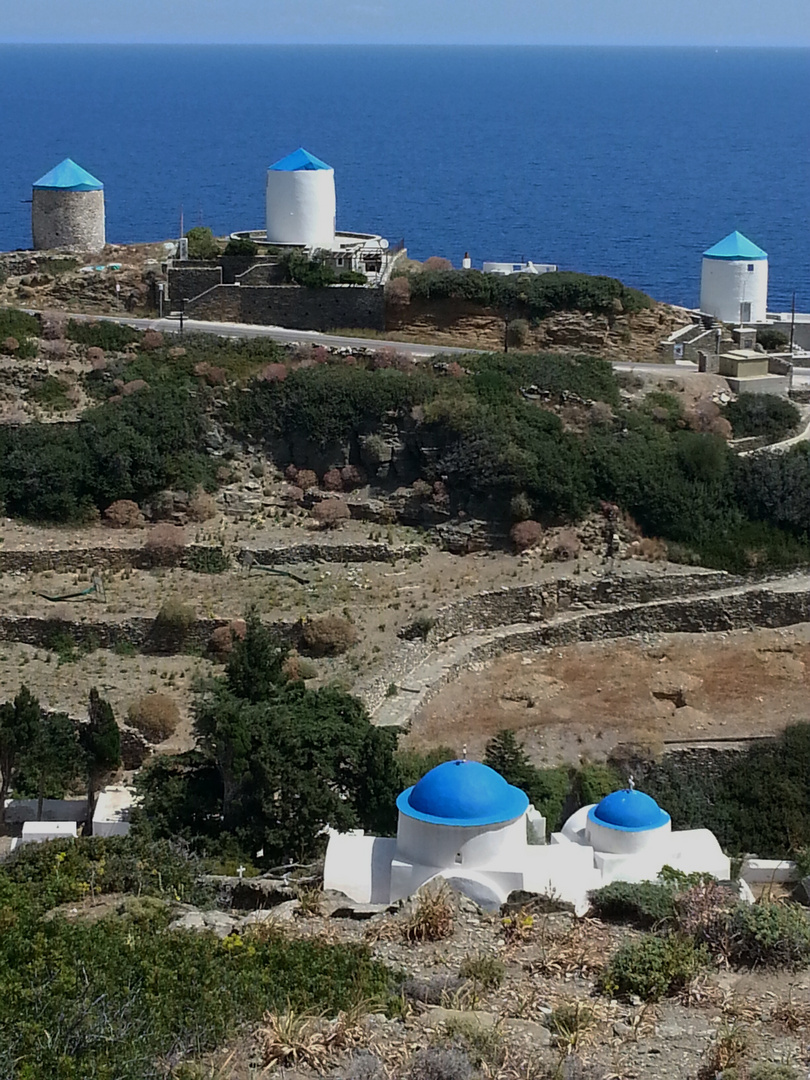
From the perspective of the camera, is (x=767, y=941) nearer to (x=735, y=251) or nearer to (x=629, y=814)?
(x=629, y=814)

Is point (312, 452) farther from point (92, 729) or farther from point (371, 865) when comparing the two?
point (371, 865)

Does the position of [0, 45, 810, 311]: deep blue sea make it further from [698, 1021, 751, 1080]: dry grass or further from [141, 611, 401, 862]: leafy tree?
[698, 1021, 751, 1080]: dry grass

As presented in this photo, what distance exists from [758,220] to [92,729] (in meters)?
91.6

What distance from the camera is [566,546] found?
103 feet

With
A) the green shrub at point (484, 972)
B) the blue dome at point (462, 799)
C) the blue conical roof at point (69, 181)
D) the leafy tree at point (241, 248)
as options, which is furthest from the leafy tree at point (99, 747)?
the blue conical roof at point (69, 181)

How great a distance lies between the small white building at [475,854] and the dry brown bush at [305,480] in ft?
48.4

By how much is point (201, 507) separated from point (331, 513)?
2.47 metres

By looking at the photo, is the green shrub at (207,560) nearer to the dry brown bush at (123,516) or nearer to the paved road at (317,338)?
the dry brown bush at (123,516)

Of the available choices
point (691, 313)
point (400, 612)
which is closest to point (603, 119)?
point (691, 313)

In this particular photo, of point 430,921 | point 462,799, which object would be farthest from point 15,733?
point 430,921

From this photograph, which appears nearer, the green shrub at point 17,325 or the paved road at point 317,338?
the green shrub at point 17,325

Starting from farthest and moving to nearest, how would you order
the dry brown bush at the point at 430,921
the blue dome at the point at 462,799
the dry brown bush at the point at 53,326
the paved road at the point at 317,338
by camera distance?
the paved road at the point at 317,338 → the dry brown bush at the point at 53,326 → the blue dome at the point at 462,799 → the dry brown bush at the point at 430,921

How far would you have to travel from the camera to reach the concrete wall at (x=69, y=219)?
1618 inches

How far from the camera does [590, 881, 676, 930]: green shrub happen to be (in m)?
15.5
